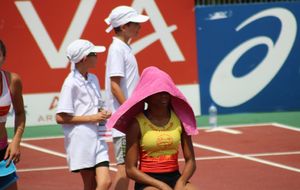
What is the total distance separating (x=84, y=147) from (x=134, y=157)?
2.72 ft

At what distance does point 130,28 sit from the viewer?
322 inches

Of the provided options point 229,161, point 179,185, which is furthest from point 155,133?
point 229,161

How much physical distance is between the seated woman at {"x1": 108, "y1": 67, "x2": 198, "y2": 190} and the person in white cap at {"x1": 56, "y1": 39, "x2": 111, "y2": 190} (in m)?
0.58

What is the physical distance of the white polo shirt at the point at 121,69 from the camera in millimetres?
8031

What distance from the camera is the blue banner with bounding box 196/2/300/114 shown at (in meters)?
15.2

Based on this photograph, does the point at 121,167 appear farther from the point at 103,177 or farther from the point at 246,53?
the point at 246,53

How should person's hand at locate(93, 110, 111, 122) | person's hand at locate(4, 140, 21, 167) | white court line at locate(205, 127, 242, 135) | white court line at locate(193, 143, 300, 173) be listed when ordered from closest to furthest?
person's hand at locate(4, 140, 21, 167) → person's hand at locate(93, 110, 111, 122) → white court line at locate(193, 143, 300, 173) → white court line at locate(205, 127, 242, 135)

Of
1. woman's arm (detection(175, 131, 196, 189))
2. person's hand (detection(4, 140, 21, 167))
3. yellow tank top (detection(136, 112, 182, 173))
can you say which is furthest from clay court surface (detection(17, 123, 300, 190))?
person's hand (detection(4, 140, 21, 167))

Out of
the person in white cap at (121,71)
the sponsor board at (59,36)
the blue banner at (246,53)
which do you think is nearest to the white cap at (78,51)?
the person in white cap at (121,71)

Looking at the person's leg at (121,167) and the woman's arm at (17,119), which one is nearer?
the woman's arm at (17,119)

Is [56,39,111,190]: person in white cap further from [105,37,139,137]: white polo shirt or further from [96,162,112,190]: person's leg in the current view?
[105,37,139,137]: white polo shirt

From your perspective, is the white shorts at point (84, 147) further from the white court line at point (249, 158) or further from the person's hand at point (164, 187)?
the white court line at point (249, 158)

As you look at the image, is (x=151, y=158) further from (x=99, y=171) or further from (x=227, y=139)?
(x=227, y=139)

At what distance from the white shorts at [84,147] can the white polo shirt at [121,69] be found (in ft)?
2.20
